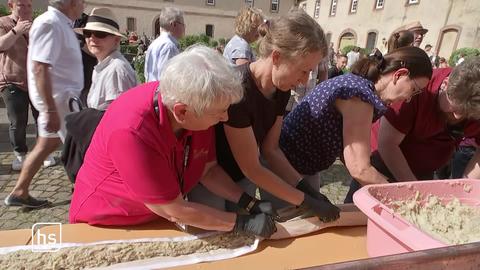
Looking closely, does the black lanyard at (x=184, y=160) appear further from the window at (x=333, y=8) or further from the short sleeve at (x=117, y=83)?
the window at (x=333, y=8)

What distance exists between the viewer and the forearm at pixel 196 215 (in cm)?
119

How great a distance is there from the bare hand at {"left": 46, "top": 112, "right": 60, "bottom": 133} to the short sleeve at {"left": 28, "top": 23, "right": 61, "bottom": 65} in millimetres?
387

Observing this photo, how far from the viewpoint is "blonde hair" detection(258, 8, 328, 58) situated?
1.33 metres

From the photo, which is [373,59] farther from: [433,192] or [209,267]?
[209,267]

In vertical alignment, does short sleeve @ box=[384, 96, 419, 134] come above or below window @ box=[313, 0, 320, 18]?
below

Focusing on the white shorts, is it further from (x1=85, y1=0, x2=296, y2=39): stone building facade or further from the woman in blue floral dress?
(x1=85, y1=0, x2=296, y2=39): stone building facade

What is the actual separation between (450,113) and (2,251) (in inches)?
81.9

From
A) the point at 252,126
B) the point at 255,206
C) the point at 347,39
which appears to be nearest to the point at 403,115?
the point at 252,126

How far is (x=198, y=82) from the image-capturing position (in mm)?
1061

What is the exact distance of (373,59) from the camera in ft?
5.37

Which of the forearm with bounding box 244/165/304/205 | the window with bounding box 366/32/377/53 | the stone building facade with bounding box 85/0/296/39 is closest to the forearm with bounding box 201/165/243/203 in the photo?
the forearm with bounding box 244/165/304/205

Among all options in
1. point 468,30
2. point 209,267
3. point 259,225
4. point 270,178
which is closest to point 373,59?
point 270,178

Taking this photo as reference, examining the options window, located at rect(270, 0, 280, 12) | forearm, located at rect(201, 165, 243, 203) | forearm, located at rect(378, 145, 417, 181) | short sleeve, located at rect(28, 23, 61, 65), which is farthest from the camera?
window, located at rect(270, 0, 280, 12)

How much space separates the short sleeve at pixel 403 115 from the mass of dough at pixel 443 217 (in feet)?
1.68
